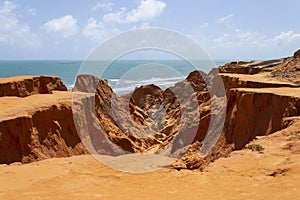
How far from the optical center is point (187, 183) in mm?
6984

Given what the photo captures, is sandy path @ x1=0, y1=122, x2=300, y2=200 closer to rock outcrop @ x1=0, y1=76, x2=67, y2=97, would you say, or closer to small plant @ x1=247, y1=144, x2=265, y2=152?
small plant @ x1=247, y1=144, x2=265, y2=152

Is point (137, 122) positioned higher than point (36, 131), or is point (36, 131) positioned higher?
point (36, 131)

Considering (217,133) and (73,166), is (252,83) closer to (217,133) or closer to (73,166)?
(217,133)

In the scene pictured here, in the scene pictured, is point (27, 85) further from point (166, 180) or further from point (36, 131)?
point (166, 180)

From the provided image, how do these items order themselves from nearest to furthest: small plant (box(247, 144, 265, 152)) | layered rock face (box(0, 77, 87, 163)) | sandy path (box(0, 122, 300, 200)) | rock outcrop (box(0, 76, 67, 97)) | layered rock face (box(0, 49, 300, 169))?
sandy path (box(0, 122, 300, 200))
small plant (box(247, 144, 265, 152))
layered rock face (box(0, 77, 87, 163))
layered rock face (box(0, 49, 300, 169))
rock outcrop (box(0, 76, 67, 97))

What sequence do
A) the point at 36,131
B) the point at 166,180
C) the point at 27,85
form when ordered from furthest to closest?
the point at 27,85, the point at 36,131, the point at 166,180

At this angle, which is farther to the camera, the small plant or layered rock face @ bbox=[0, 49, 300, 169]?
layered rock face @ bbox=[0, 49, 300, 169]

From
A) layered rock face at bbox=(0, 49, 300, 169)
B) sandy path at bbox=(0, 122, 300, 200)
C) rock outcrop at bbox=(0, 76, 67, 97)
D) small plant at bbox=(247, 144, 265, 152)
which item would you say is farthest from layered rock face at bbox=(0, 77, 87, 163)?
small plant at bbox=(247, 144, 265, 152)

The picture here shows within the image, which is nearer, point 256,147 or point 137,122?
point 256,147

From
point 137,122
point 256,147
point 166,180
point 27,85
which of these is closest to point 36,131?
point 166,180

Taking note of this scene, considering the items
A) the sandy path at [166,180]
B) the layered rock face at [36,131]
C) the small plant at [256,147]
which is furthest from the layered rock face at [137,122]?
the sandy path at [166,180]

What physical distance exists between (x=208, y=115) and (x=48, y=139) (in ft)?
31.3

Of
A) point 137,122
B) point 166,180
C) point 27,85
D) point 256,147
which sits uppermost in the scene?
point 27,85

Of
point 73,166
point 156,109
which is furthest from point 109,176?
point 156,109
